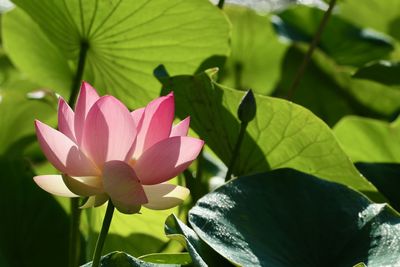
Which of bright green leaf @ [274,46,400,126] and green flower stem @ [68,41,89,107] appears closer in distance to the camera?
green flower stem @ [68,41,89,107]

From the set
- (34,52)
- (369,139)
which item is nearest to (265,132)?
(369,139)

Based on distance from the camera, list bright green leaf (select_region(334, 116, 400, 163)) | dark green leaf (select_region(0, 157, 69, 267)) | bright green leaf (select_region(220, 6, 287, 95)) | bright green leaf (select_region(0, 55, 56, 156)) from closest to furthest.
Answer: dark green leaf (select_region(0, 157, 69, 267)) < bright green leaf (select_region(334, 116, 400, 163)) < bright green leaf (select_region(0, 55, 56, 156)) < bright green leaf (select_region(220, 6, 287, 95))

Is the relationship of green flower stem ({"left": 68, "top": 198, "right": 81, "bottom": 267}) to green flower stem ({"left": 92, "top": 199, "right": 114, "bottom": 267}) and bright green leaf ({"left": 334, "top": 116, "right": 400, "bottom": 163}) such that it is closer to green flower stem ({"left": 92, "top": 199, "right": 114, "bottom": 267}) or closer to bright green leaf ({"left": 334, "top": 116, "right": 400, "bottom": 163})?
green flower stem ({"left": 92, "top": 199, "right": 114, "bottom": 267})

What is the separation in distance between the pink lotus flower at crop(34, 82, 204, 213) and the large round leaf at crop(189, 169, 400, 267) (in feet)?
0.43

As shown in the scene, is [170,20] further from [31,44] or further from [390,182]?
[31,44]

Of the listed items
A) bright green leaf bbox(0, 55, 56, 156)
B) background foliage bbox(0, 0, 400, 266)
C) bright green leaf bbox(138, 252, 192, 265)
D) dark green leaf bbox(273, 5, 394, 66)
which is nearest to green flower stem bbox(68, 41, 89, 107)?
background foliage bbox(0, 0, 400, 266)

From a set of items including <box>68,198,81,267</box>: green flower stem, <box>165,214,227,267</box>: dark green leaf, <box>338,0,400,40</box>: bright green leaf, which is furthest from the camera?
<box>338,0,400,40</box>: bright green leaf

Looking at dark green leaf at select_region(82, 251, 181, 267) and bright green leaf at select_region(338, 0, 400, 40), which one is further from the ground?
dark green leaf at select_region(82, 251, 181, 267)

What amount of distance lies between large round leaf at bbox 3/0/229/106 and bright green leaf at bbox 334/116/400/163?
233 mm

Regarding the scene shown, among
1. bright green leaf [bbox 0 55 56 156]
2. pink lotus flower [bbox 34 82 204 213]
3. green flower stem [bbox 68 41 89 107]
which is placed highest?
pink lotus flower [bbox 34 82 204 213]

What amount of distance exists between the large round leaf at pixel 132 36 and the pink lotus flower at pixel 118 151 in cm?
43

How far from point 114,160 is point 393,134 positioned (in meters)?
0.66

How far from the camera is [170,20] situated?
117cm

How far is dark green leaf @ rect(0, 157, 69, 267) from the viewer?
1.08m
